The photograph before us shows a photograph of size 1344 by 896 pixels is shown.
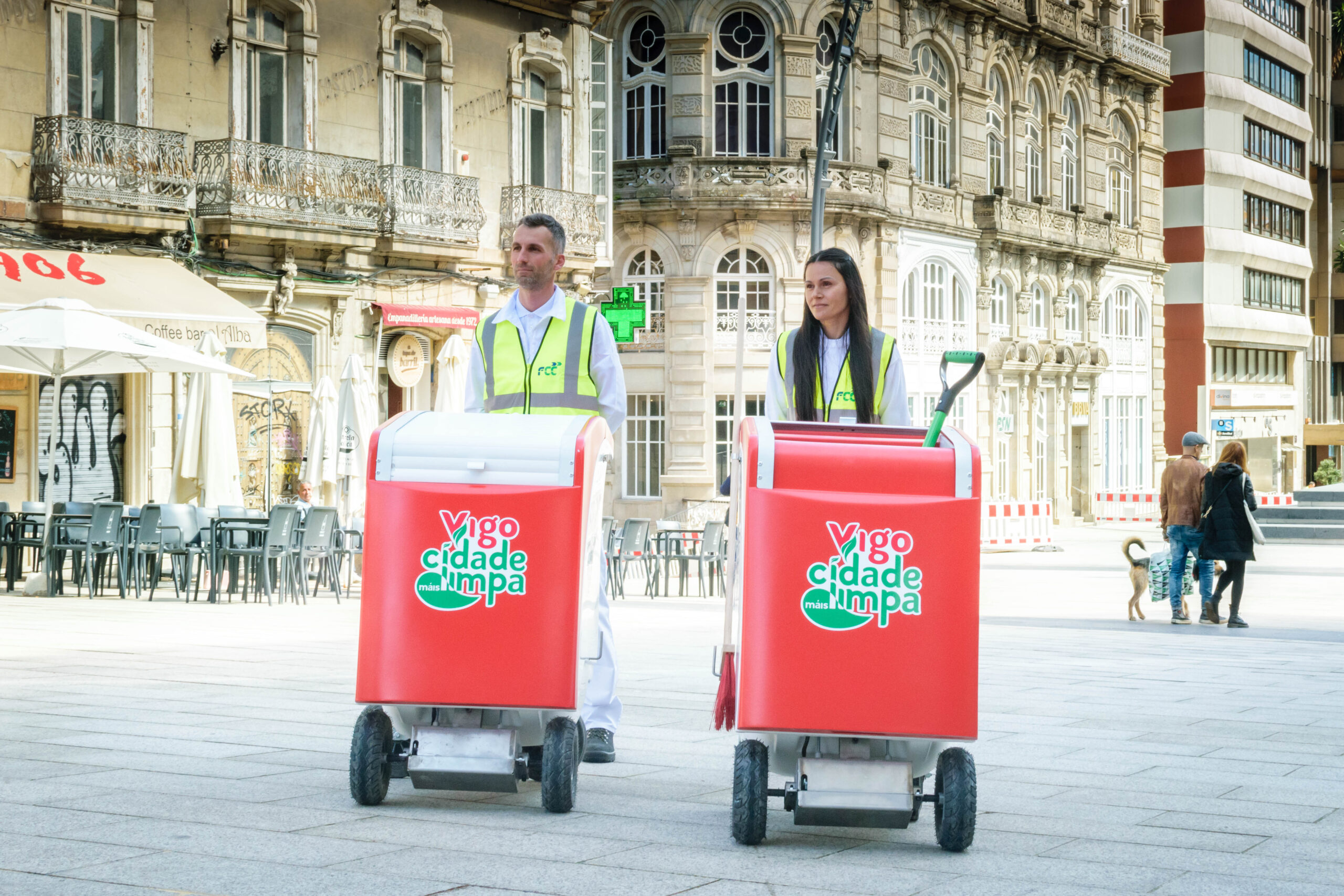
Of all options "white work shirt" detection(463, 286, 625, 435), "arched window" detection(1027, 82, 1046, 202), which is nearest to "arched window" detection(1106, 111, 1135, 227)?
"arched window" detection(1027, 82, 1046, 202)

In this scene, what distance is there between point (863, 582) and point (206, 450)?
580 inches

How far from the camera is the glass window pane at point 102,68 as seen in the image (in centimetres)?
2202

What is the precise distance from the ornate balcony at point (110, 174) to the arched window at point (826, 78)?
18.2m

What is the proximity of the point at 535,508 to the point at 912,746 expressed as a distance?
1422 millimetres

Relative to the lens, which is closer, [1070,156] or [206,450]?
[206,450]

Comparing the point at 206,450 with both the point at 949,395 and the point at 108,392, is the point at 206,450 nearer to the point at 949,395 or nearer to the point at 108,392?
the point at 108,392

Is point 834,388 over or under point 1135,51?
under

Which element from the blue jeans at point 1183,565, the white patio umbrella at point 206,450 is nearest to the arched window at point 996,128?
the blue jeans at point 1183,565

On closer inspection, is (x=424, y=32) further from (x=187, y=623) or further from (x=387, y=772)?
(x=387, y=772)

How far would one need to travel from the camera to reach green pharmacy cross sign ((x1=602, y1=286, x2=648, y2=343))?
2461 centimetres

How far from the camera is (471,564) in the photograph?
5.74m

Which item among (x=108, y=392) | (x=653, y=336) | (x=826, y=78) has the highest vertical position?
(x=826, y=78)

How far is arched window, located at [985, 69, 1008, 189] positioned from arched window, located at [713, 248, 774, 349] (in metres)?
9.19

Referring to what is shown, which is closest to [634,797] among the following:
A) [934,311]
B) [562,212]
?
[562,212]
